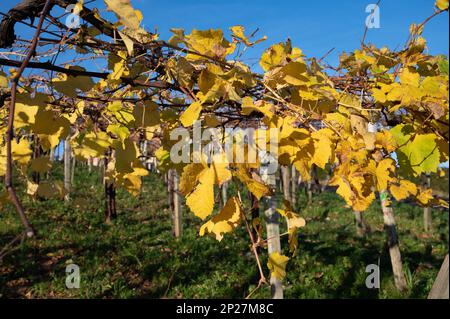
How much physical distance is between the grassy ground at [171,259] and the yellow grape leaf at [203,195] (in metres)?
3.01

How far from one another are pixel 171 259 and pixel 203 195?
6.40m

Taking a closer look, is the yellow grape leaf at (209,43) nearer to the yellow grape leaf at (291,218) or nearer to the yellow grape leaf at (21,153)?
the yellow grape leaf at (291,218)

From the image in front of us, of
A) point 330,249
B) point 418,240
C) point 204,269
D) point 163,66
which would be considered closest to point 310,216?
point 418,240

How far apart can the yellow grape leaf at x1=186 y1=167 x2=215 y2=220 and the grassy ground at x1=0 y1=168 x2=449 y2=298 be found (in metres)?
3.01

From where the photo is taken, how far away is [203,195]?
914 millimetres

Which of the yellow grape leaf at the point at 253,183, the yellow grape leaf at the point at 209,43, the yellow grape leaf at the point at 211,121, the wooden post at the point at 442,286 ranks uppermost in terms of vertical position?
the yellow grape leaf at the point at 209,43

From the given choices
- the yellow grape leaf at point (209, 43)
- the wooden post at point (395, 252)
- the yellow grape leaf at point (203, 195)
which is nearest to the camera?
the yellow grape leaf at point (203, 195)

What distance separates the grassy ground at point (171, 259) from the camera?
5770 millimetres

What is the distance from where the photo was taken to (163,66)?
1.34 meters

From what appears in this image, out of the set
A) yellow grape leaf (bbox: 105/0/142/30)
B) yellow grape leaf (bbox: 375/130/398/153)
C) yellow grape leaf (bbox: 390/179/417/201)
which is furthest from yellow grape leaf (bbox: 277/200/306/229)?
yellow grape leaf (bbox: 105/0/142/30)

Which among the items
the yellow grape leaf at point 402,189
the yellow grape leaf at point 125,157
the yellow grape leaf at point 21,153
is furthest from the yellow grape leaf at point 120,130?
the yellow grape leaf at point 402,189

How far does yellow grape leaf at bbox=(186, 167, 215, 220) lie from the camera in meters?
0.91

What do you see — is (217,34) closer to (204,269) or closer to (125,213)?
(204,269)

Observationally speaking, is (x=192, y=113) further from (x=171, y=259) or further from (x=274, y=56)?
(x=171, y=259)
